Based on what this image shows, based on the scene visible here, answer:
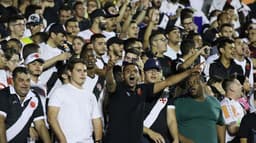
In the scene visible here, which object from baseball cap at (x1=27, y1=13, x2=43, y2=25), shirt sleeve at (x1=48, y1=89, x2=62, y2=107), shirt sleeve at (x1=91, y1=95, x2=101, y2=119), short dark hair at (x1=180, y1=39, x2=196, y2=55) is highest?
baseball cap at (x1=27, y1=13, x2=43, y2=25)

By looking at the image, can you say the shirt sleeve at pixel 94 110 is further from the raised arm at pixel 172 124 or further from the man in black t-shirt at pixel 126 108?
the raised arm at pixel 172 124

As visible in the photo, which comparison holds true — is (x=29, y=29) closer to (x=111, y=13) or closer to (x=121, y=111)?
(x=111, y=13)

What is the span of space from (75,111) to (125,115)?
60cm

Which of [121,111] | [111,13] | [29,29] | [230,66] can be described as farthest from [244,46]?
[121,111]

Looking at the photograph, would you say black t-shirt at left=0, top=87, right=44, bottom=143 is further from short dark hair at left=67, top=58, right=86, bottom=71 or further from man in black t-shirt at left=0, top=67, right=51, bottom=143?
short dark hair at left=67, top=58, right=86, bottom=71

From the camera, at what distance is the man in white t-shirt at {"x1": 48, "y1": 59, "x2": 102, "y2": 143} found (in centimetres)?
1111

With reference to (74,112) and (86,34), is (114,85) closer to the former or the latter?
(74,112)

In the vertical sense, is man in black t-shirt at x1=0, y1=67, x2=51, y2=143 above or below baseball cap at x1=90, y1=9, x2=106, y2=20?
below

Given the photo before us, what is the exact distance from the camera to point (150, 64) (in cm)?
1151

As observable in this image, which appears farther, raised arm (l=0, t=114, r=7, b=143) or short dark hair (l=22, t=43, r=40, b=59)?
short dark hair (l=22, t=43, r=40, b=59)

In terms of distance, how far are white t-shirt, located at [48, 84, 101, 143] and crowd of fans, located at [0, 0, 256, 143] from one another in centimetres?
1

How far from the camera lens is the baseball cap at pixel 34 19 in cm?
1487

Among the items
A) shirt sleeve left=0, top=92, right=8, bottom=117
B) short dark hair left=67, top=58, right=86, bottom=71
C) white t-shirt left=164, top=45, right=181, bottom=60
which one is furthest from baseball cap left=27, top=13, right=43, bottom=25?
shirt sleeve left=0, top=92, right=8, bottom=117

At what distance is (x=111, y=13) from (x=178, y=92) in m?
4.86
